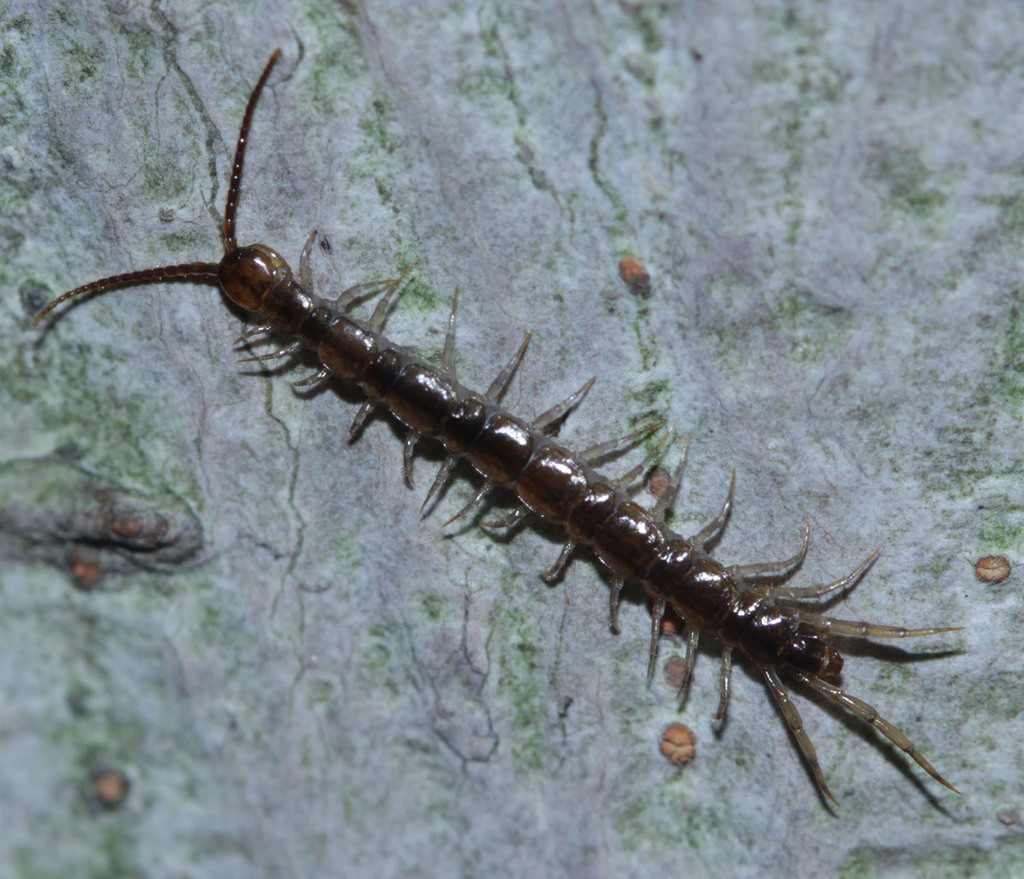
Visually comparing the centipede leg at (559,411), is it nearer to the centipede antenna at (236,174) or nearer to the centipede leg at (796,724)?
the centipede leg at (796,724)

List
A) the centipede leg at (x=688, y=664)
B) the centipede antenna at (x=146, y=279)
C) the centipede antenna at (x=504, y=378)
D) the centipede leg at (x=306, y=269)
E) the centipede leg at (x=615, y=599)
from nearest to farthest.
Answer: the centipede antenna at (x=146, y=279)
the centipede leg at (x=688, y=664)
the centipede leg at (x=615, y=599)
the centipede antenna at (x=504, y=378)
the centipede leg at (x=306, y=269)

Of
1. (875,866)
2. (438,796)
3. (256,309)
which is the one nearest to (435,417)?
(256,309)

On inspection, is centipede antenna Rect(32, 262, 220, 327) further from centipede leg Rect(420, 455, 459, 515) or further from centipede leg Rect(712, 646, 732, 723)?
centipede leg Rect(712, 646, 732, 723)

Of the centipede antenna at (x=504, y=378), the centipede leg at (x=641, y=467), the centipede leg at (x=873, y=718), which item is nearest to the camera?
the centipede leg at (x=873, y=718)

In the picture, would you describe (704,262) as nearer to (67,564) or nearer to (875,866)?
(875,866)

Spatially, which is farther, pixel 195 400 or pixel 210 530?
pixel 195 400

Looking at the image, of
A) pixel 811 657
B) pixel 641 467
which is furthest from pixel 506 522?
pixel 811 657

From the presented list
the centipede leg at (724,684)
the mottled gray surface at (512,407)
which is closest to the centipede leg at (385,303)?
the mottled gray surface at (512,407)
